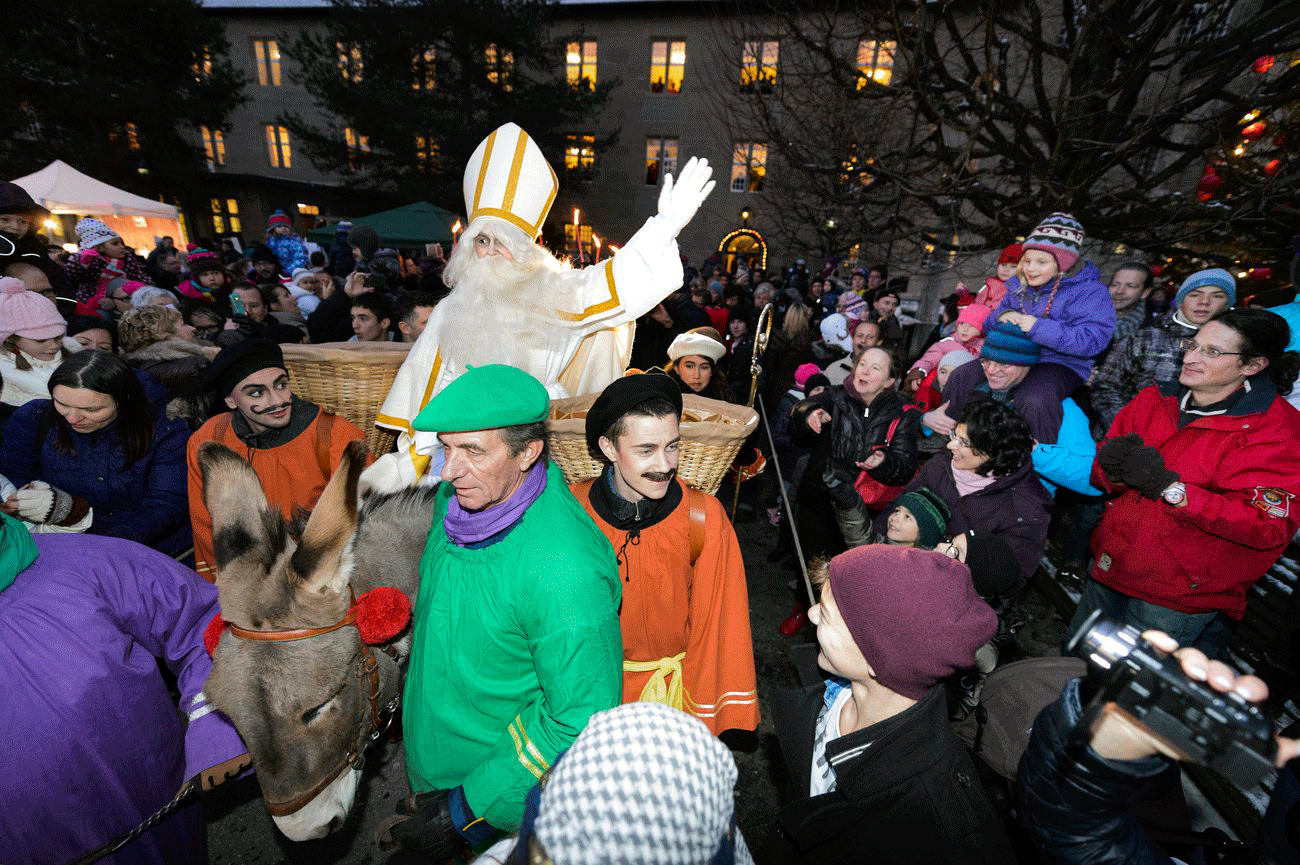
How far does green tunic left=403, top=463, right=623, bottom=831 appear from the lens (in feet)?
5.36

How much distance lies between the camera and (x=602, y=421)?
2334 mm

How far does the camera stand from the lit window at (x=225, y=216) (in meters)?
27.0

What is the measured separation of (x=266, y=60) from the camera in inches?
1177

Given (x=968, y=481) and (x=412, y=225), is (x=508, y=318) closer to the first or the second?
(x=968, y=481)

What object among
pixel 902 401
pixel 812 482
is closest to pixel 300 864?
pixel 812 482

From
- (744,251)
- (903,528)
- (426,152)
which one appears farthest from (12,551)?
(426,152)

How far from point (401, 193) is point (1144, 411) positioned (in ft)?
86.9

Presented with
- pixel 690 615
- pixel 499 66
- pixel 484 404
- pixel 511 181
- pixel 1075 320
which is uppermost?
pixel 499 66

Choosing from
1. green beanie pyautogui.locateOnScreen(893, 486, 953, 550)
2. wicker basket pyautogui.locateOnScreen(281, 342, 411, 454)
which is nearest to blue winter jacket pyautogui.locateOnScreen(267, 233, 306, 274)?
wicker basket pyautogui.locateOnScreen(281, 342, 411, 454)

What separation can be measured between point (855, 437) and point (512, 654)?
312 cm

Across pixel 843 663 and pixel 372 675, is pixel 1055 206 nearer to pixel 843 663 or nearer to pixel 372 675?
pixel 843 663

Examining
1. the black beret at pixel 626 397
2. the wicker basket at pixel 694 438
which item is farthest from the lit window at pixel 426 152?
the black beret at pixel 626 397

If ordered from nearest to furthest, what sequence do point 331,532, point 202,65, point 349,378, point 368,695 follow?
point 331,532 < point 368,695 < point 349,378 < point 202,65

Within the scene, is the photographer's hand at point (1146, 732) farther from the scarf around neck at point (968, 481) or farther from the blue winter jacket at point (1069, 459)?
the blue winter jacket at point (1069, 459)
